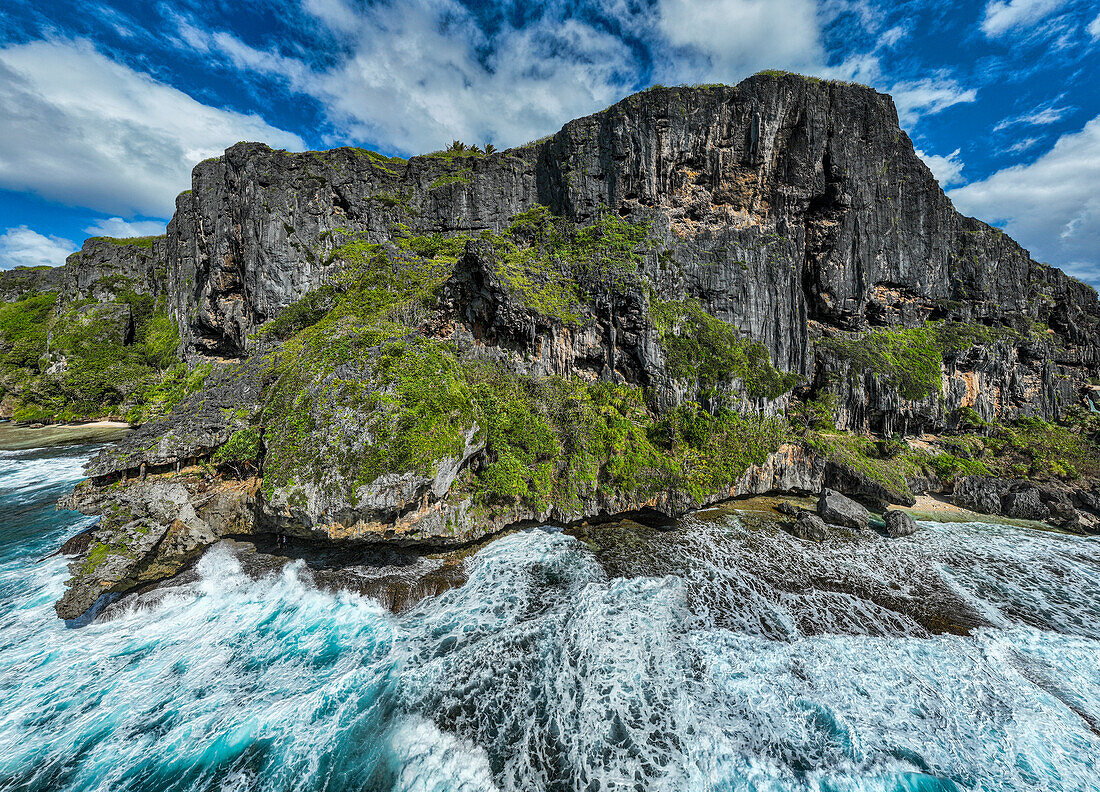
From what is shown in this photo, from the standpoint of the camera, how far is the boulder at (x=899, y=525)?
15844mm

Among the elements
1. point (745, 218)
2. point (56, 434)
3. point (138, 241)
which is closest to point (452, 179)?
point (745, 218)

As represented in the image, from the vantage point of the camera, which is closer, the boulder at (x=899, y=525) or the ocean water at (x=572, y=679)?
the ocean water at (x=572, y=679)

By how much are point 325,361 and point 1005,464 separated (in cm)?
3880

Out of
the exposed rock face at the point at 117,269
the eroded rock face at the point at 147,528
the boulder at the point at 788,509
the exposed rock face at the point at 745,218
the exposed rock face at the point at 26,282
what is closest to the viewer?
the eroded rock face at the point at 147,528

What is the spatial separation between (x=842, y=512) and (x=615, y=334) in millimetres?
14167

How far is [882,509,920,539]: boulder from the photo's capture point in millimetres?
15844

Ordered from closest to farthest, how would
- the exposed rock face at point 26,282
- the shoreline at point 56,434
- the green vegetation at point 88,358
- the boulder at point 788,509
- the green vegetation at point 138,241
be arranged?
the boulder at point 788,509, the shoreline at point 56,434, the green vegetation at point 88,358, the green vegetation at point 138,241, the exposed rock face at point 26,282

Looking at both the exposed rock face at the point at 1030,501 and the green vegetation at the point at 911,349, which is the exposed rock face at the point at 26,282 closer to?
the green vegetation at the point at 911,349

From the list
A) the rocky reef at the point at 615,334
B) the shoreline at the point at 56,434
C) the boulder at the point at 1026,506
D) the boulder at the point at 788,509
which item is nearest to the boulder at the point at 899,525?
the rocky reef at the point at 615,334

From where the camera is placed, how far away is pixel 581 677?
9.09 m

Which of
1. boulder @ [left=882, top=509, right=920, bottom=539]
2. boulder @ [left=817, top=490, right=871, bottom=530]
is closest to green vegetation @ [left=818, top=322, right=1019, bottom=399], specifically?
boulder @ [left=817, top=490, right=871, bottom=530]

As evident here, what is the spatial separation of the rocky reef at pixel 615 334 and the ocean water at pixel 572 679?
8.74ft

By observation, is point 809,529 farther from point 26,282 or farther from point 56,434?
point 26,282

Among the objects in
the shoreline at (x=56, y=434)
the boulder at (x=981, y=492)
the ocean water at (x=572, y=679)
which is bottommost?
the ocean water at (x=572, y=679)
